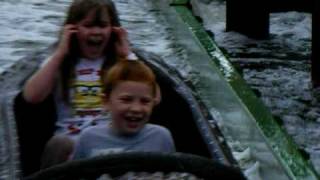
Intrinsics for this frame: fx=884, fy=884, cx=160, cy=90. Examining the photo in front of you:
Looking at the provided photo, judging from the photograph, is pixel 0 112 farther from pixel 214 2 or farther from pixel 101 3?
pixel 214 2

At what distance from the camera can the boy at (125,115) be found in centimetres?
285

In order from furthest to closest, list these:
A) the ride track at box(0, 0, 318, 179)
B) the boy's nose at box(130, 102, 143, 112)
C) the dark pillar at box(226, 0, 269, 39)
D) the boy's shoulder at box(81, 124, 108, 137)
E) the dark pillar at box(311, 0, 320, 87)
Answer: the dark pillar at box(226, 0, 269, 39), the dark pillar at box(311, 0, 320, 87), the ride track at box(0, 0, 318, 179), the boy's shoulder at box(81, 124, 108, 137), the boy's nose at box(130, 102, 143, 112)

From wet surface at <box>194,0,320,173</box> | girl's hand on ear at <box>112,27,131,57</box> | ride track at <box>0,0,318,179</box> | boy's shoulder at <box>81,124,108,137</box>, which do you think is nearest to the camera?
boy's shoulder at <box>81,124,108,137</box>

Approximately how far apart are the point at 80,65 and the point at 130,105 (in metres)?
0.68

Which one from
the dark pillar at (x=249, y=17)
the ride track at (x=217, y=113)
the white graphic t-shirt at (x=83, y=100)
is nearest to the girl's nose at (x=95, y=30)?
the white graphic t-shirt at (x=83, y=100)

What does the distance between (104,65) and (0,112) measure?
0.45 meters

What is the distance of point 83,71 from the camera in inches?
137

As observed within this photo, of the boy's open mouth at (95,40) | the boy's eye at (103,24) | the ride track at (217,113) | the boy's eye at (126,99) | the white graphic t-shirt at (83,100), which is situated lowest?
the ride track at (217,113)

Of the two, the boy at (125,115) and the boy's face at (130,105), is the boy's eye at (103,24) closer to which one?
the boy at (125,115)

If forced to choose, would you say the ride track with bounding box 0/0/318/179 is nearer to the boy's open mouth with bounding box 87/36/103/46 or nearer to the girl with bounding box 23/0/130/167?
the girl with bounding box 23/0/130/167

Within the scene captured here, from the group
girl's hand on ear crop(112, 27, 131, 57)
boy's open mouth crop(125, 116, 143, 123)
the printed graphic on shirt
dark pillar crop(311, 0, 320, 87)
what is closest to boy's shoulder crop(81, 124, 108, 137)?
boy's open mouth crop(125, 116, 143, 123)

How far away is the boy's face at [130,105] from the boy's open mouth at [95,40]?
550 millimetres

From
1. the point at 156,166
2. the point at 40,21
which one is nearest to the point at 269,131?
the point at 156,166

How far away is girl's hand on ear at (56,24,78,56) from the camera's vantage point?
3.39 m
